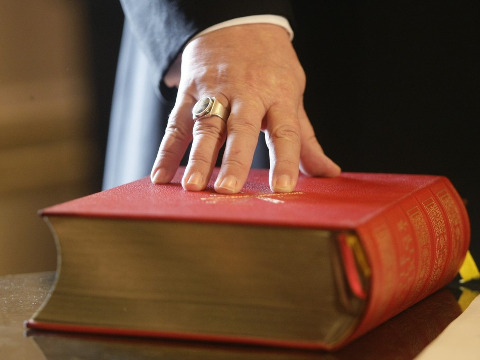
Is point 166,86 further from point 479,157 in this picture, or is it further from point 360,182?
point 479,157

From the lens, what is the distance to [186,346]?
598 millimetres

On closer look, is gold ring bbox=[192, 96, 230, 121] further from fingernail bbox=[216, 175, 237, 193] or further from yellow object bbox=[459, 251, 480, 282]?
yellow object bbox=[459, 251, 480, 282]

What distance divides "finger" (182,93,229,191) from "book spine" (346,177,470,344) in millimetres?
244

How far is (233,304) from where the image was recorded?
0.61 metres

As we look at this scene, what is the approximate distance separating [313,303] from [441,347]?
12 centimetres

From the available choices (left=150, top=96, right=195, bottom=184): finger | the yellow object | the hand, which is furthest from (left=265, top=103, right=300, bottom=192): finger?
the yellow object

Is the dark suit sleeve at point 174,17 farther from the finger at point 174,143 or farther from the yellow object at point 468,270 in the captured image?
the yellow object at point 468,270

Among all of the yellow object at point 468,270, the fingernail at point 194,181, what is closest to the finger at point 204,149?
the fingernail at point 194,181

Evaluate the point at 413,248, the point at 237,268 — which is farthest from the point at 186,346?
the point at 413,248

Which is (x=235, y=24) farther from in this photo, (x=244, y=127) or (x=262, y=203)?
(x=262, y=203)

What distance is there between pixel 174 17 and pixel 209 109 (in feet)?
0.71

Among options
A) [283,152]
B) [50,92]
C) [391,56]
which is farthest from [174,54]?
[50,92]

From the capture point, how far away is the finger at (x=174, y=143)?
0.89m

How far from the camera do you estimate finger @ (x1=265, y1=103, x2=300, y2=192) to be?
32.3 inches
